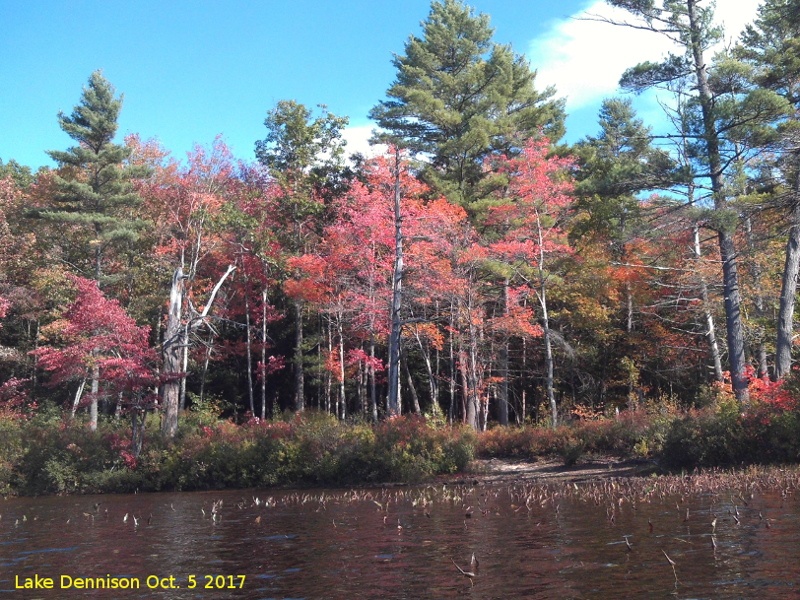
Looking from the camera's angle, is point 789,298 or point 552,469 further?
point 552,469

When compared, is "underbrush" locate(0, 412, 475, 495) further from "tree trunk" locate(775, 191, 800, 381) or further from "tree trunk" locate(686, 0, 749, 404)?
"tree trunk" locate(775, 191, 800, 381)

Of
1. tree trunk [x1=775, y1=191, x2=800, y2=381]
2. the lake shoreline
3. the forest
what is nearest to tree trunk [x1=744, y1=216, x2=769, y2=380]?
the forest

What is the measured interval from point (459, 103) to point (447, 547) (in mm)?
27496

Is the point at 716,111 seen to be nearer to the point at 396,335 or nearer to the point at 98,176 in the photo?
the point at 396,335

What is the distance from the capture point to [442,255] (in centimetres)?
2745

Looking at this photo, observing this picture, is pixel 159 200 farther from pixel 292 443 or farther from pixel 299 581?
pixel 299 581

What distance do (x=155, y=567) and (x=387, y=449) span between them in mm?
11967

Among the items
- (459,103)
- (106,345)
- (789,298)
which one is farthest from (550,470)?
(459,103)

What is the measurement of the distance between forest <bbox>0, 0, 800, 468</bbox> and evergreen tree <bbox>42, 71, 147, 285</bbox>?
5.6 inches

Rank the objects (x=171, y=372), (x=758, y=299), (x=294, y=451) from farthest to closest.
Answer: (x=758, y=299), (x=171, y=372), (x=294, y=451)

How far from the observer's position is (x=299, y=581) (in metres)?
7.71

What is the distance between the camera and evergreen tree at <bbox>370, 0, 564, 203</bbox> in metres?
31.1

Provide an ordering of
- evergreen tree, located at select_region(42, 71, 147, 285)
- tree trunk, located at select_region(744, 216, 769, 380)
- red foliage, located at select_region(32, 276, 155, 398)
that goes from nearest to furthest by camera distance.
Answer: red foliage, located at select_region(32, 276, 155, 398)
tree trunk, located at select_region(744, 216, 769, 380)
evergreen tree, located at select_region(42, 71, 147, 285)

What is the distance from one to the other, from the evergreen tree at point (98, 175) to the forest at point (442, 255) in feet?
0.47
